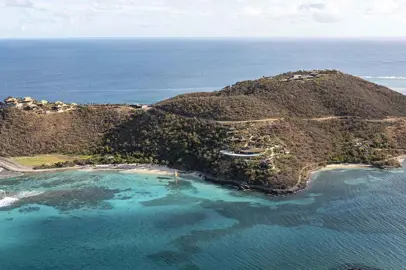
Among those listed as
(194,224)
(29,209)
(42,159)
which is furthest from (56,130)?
(194,224)

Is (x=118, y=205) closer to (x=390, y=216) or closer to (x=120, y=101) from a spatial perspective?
(x=390, y=216)

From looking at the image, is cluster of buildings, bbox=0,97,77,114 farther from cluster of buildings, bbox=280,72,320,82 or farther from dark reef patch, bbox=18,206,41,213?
cluster of buildings, bbox=280,72,320,82

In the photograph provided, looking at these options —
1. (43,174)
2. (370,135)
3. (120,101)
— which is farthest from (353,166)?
(120,101)

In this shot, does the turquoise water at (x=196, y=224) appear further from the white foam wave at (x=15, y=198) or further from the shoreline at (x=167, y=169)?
the shoreline at (x=167, y=169)

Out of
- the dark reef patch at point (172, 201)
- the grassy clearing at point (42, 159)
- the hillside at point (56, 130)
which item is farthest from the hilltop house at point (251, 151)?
the grassy clearing at point (42, 159)

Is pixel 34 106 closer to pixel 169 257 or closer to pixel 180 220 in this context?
pixel 180 220

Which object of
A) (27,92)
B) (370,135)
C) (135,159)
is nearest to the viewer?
(135,159)
